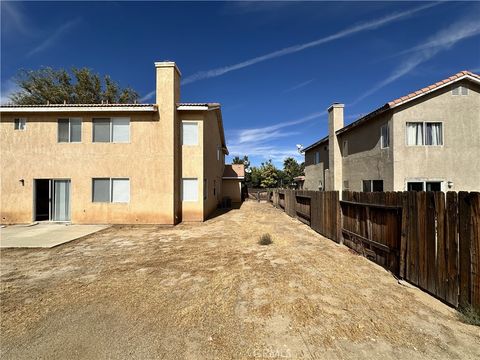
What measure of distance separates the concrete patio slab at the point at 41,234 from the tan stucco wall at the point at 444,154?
14440 millimetres

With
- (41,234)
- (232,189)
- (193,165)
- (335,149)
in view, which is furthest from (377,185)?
(232,189)

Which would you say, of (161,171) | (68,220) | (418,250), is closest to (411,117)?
(418,250)

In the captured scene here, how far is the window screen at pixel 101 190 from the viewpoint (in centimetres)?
1268

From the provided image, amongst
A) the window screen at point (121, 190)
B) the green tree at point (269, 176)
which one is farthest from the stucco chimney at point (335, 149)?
the green tree at point (269, 176)

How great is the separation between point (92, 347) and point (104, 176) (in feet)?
36.2

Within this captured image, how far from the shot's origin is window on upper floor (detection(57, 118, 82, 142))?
1284 cm

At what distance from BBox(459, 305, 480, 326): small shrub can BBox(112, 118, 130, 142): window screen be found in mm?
13615

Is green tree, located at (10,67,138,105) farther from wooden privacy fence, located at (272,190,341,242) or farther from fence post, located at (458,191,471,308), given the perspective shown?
fence post, located at (458,191,471,308)

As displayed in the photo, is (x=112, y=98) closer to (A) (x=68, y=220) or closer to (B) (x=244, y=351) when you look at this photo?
(A) (x=68, y=220)

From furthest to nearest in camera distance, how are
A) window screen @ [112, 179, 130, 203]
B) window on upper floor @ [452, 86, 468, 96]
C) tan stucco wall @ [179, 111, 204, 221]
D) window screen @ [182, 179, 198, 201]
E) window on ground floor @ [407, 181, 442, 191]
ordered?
1. window screen @ [182, 179, 198, 201]
2. tan stucco wall @ [179, 111, 204, 221]
3. window screen @ [112, 179, 130, 203]
4. window on upper floor @ [452, 86, 468, 96]
5. window on ground floor @ [407, 181, 442, 191]

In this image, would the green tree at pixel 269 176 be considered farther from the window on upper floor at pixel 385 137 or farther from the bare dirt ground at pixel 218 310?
the bare dirt ground at pixel 218 310

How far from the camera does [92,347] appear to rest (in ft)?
10.3

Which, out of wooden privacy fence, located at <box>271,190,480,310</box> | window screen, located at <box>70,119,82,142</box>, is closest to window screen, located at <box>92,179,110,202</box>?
window screen, located at <box>70,119,82,142</box>

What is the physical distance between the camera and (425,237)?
15.0 feet
